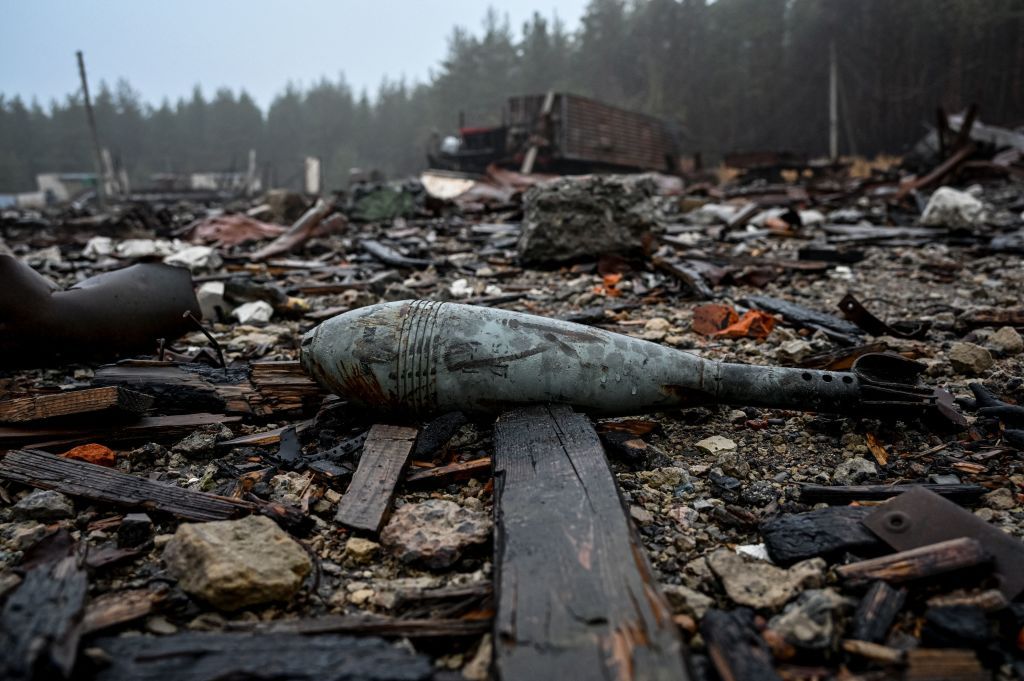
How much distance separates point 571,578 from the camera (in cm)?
133

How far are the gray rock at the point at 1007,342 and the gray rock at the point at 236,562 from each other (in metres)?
3.42

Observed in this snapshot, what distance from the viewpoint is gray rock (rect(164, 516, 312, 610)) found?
4.68ft

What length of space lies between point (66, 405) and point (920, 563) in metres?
2.79

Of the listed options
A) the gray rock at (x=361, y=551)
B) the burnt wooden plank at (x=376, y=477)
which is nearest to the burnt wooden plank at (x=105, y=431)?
the burnt wooden plank at (x=376, y=477)

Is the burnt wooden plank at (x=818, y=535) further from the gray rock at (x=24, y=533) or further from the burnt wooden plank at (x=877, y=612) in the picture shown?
the gray rock at (x=24, y=533)

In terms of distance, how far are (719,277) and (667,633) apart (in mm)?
4270

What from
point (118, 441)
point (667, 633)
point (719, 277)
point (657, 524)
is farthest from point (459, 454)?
point (719, 277)

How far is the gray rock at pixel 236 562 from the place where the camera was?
1.43 metres

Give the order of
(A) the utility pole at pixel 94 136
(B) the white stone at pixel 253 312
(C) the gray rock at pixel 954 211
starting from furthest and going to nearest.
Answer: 1. (A) the utility pole at pixel 94 136
2. (C) the gray rock at pixel 954 211
3. (B) the white stone at pixel 253 312

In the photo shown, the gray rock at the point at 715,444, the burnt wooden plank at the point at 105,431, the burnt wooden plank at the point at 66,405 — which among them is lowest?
the gray rock at the point at 715,444

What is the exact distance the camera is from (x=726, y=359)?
128 inches

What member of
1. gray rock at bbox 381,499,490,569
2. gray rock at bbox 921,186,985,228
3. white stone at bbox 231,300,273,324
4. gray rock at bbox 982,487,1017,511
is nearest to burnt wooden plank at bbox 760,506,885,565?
gray rock at bbox 982,487,1017,511

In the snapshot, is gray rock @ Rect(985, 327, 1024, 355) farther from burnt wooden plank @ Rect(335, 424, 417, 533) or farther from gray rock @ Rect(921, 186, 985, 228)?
gray rock @ Rect(921, 186, 985, 228)

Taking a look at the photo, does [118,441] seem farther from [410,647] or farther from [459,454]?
[410,647]
